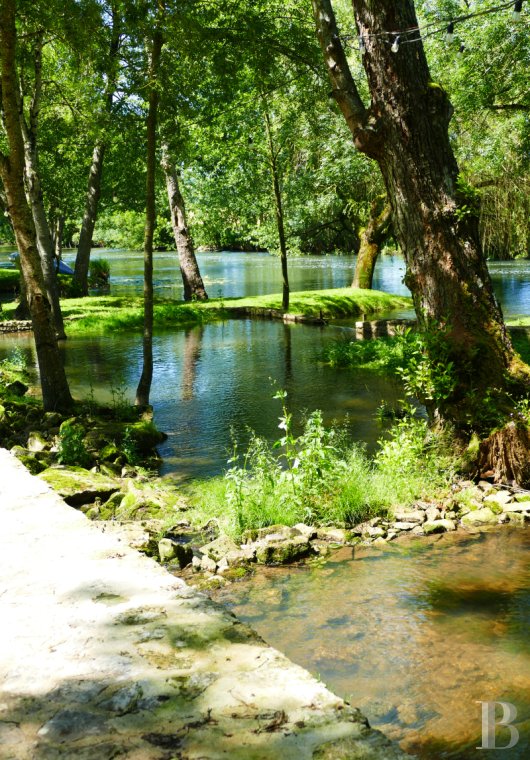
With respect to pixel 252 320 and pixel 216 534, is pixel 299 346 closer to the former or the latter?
pixel 252 320

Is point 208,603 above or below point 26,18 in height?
below

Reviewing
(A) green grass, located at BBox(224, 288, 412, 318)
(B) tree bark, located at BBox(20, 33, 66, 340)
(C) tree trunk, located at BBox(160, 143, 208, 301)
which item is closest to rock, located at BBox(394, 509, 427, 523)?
(B) tree bark, located at BBox(20, 33, 66, 340)

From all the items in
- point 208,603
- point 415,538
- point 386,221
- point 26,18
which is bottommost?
point 415,538

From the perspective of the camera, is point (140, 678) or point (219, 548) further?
point (219, 548)

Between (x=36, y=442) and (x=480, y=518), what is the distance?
5564 mm

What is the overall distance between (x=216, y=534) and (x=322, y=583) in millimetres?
1497

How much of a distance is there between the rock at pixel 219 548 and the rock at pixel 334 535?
2.83 feet

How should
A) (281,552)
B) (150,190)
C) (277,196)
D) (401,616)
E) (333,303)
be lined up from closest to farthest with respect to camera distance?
(401,616), (281,552), (150,190), (277,196), (333,303)

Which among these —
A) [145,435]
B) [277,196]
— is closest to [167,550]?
[145,435]

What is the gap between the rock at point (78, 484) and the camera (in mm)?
7309

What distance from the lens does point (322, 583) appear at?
5793 millimetres

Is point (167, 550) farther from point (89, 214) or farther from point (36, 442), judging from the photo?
point (89, 214)

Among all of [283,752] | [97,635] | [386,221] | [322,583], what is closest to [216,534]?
[322,583]

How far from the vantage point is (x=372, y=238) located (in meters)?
27.3
